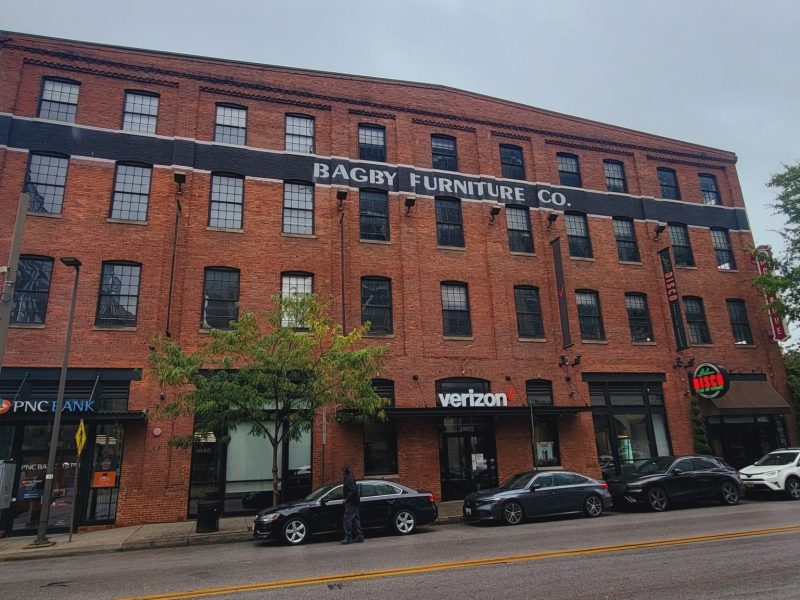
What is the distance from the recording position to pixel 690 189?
86.7ft

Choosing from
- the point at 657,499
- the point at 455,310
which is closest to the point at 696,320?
the point at 657,499

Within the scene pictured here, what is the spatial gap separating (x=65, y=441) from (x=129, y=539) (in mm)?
4435

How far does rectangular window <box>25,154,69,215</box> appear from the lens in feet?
57.8

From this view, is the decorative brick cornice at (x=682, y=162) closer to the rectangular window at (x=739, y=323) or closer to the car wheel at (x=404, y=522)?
the rectangular window at (x=739, y=323)

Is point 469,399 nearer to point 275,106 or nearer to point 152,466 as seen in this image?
point 152,466

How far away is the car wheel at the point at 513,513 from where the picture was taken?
13.8 metres

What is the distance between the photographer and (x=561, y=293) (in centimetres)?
2097

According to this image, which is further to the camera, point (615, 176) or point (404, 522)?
point (615, 176)

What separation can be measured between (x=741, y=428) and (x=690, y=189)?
37.3ft

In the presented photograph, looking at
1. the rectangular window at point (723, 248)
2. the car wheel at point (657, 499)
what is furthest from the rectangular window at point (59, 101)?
the rectangular window at point (723, 248)

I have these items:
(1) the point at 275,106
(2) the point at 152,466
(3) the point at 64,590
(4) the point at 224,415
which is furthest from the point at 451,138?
(3) the point at 64,590

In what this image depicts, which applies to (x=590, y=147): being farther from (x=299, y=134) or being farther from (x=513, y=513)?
Answer: (x=513, y=513)

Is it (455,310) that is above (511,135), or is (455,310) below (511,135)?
below

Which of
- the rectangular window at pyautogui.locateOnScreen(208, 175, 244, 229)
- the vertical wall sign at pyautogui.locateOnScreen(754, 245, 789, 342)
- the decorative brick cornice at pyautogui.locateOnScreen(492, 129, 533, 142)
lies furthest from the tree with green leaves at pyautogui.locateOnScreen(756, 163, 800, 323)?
the rectangular window at pyautogui.locateOnScreen(208, 175, 244, 229)
